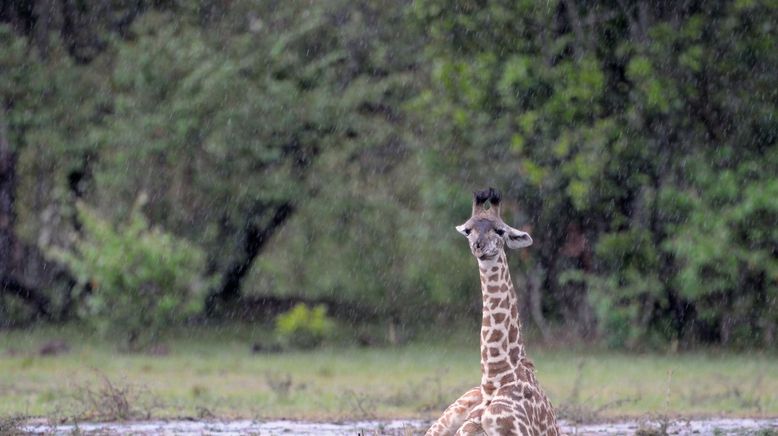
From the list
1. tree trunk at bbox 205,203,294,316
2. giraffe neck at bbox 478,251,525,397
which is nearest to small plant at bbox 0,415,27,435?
giraffe neck at bbox 478,251,525,397

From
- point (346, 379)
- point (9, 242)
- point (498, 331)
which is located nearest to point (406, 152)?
point (9, 242)

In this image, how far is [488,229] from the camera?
8281 millimetres

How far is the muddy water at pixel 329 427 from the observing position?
12789 millimetres

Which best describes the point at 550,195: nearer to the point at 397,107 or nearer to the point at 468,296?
the point at 397,107

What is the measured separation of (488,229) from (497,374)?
833mm

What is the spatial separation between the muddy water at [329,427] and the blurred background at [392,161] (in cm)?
893

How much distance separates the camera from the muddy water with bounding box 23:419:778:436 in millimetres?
12789

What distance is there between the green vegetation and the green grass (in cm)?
139

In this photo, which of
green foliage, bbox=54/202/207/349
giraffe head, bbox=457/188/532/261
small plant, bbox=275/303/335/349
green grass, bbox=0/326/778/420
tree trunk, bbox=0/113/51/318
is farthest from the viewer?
tree trunk, bbox=0/113/51/318

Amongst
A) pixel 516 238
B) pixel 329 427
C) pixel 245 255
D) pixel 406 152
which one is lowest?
pixel 329 427

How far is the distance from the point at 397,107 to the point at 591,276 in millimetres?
5396

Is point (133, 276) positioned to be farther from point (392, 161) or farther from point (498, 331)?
point (498, 331)

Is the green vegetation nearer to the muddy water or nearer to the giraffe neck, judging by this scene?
the muddy water

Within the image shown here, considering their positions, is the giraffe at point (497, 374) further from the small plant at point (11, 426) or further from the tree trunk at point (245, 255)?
the tree trunk at point (245, 255)
